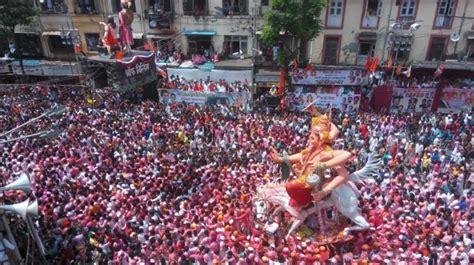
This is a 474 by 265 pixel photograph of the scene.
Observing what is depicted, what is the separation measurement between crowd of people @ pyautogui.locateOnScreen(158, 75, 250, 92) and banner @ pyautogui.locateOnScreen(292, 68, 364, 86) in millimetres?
2889

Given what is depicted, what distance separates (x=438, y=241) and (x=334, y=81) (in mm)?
11306

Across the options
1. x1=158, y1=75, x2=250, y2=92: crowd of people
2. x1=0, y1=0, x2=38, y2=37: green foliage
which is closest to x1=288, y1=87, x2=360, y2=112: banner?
x1=158, y1=75, x2=250, y2=92: crowd of people

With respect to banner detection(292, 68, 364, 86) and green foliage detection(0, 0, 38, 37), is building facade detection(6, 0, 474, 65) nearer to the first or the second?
green foliage detection(0, 0, 38, 37)

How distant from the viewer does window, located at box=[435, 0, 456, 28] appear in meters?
20.6

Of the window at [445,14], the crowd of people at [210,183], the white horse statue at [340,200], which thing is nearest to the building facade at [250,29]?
the window at [445,14]

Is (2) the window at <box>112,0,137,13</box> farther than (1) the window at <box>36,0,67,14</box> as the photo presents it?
No

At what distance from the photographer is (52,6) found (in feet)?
79.1

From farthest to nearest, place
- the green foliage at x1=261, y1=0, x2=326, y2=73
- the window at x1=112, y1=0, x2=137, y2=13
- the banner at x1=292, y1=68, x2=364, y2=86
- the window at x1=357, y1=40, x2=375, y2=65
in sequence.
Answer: the window at x1=112, y1=0, x2=137, y2=13 < the window at x1=357, y1=40, x2=375, y2=65 < the banner at x1=292, y1=68, x2=364, y2=86 < the green foliage at x1=261, y1=0, x2=326, y2=73

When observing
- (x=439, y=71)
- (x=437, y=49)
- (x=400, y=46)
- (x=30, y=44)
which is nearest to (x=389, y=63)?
(x=439, y=71)

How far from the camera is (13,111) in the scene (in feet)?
55.7

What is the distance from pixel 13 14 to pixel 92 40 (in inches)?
187

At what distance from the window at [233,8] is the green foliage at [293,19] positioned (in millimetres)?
4305

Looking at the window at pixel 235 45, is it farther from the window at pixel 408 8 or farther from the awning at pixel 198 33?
the window at pixel 408 8

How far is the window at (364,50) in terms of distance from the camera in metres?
22.5
